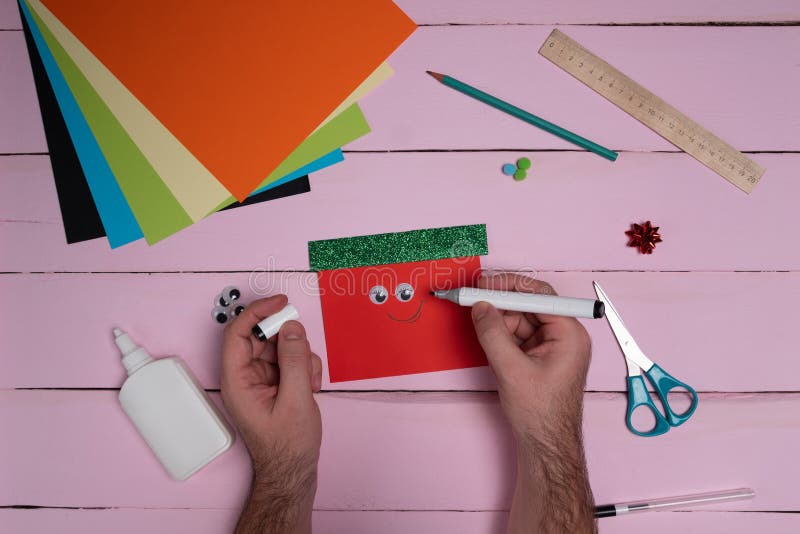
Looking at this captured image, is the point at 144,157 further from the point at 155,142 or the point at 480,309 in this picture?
the point at 480,309

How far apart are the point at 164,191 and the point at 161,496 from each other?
486 mm

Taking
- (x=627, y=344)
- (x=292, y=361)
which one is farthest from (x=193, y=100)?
(x=627, y=344)

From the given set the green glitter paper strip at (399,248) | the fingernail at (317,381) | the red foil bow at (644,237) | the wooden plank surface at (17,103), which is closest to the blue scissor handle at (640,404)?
the red foil bow at (644,237)

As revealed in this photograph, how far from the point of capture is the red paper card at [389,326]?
0.84m

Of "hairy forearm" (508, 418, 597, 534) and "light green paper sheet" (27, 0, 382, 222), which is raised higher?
"light green paper sheet" (27, 0, 382, 222)

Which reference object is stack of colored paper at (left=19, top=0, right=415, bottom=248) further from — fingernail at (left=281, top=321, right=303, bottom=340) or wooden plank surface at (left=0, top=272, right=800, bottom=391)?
fingernail at (left=281, top=321, right=303, bottom=340)

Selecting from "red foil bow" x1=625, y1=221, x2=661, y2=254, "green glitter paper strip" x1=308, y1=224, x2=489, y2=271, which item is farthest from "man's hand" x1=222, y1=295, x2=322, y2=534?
"red foil bow" x1=625, y1=221, x2=661, y2=254

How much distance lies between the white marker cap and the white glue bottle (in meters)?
0.15

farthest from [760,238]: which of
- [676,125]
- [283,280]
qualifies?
[283,280]

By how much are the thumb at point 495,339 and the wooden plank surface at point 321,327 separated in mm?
87

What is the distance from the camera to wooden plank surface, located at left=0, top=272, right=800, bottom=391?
33.2 inches

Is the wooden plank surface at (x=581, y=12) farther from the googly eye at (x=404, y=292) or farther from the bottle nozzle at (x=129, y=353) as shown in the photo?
the bottle nozzle at (x=129, y=353)

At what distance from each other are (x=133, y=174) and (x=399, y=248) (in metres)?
0.44

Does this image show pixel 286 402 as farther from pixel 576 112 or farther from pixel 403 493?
pixel 576 112
